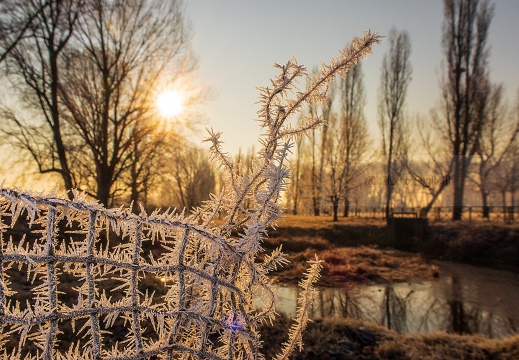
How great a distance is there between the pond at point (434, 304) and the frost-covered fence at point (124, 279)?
590cm

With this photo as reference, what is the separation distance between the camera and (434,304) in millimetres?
8227

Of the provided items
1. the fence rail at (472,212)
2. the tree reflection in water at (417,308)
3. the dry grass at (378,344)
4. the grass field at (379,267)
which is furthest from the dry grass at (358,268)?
the fence rail at (472,212)

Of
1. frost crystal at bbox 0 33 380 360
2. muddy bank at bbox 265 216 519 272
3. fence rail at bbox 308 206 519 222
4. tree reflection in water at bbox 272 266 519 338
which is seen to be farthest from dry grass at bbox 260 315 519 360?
fence rail at bbox 308 206 519 222

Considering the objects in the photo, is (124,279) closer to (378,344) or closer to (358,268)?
(378,344)

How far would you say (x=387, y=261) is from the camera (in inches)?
491

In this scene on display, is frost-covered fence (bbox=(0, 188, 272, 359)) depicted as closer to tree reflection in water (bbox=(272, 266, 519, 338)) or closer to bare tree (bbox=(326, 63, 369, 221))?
tree reflection in water (bbox=(272, 266, 519, 338))

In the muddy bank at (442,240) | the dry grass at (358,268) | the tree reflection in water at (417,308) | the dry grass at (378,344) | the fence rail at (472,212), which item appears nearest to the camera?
the dry grass at (378,344)

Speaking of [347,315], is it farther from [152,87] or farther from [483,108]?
[483,108]

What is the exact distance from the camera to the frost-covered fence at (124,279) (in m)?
0.88

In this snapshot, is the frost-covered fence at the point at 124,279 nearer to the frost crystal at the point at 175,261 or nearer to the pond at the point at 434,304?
the frost crystal at the point at 175,261

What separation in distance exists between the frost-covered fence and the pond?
590 cm

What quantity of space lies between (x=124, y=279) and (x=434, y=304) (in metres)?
8.73

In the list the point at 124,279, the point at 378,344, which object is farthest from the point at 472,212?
the point at 124,279

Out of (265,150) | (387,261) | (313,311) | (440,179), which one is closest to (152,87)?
(313,311)
